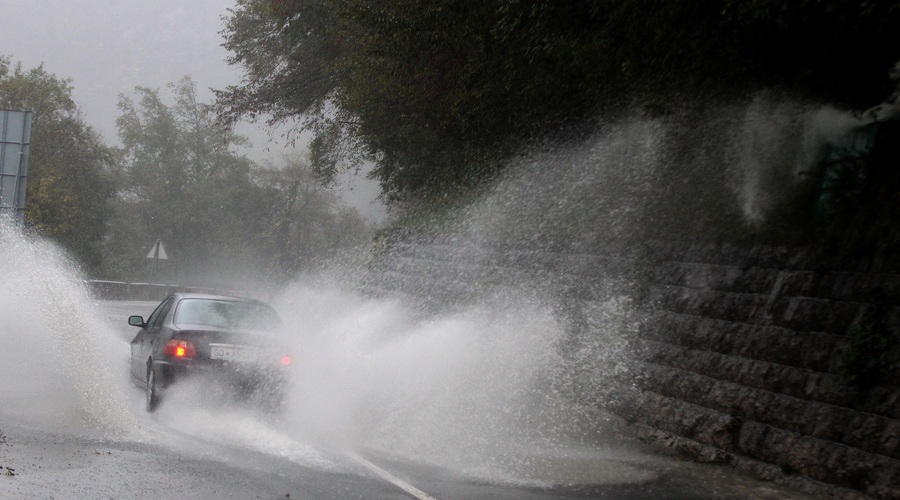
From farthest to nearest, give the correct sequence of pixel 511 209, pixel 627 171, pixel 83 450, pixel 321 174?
pixel 321 174 → pixel 511 209 → pixel 627 171 → pixel 83 450

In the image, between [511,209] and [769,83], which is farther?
→ [511,209]

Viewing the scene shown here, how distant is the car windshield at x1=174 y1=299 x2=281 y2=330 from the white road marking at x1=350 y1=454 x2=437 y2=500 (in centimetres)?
314

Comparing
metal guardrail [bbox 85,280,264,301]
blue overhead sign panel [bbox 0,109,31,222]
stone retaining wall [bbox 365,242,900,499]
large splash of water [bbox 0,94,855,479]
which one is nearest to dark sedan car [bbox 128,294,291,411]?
large splash of water [bbox 0,94,855,479]

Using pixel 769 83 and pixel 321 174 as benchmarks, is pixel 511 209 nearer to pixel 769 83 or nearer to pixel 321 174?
pixel 769 83

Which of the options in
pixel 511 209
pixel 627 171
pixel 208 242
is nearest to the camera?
pixel 627 171

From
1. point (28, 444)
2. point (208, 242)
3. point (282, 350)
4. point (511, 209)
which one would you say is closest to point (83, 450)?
point (28, 444)

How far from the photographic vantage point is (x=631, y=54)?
9914 mm

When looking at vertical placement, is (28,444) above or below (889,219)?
below

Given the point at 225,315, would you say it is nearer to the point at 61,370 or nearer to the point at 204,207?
the point at 61,370

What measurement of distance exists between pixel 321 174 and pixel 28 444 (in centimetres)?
1758

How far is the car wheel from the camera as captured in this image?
10.1m

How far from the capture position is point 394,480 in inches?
285

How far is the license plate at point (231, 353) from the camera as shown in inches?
396

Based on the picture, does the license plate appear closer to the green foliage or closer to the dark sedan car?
the dark sedan car
